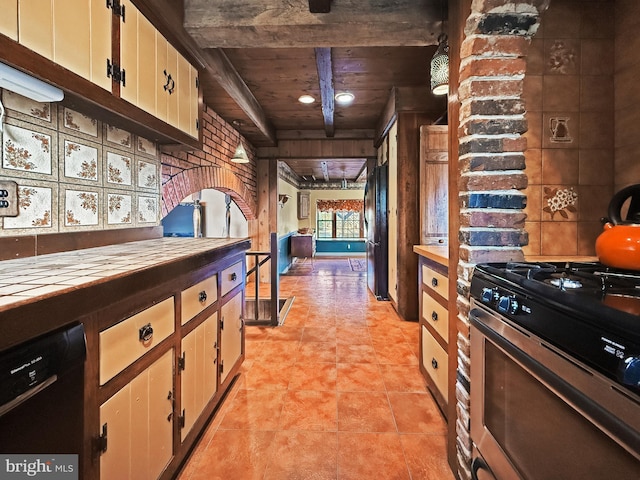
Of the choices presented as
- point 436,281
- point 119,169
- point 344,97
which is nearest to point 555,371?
point 436,281

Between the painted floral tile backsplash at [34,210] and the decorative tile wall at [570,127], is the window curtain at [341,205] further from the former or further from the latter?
the painted floral tile backsplash at [34,210]

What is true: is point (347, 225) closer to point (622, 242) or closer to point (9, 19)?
point (622, 242)

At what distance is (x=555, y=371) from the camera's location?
2.50 feet

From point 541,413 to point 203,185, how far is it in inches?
118

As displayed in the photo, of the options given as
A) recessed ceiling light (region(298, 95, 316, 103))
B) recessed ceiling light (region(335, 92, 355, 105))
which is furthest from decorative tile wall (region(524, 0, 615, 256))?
recessed ceiling light (region(298, 95, 316, 103))

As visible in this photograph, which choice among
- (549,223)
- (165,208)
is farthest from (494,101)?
(165,208)

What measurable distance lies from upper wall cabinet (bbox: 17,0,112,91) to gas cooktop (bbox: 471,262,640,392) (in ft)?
5.38

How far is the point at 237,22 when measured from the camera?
188cm

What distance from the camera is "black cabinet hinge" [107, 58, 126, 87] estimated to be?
1346 millimetres

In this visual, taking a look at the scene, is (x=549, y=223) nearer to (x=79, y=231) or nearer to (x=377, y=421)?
(x=377, y=421)

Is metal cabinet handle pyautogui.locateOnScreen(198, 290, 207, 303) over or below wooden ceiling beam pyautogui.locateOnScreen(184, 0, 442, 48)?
below

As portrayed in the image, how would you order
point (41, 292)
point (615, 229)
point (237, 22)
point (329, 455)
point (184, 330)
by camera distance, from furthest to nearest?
point (237, 22) < point (329, 455) < point (184, 330) < point (615, 229) < point (41, 292)

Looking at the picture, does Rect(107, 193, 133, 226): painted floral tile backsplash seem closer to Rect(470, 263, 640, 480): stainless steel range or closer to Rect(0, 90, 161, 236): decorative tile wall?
Rect(0, 90, 161, 236): decorative tile wall

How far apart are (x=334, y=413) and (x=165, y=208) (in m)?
1.87
